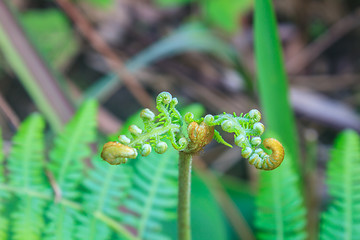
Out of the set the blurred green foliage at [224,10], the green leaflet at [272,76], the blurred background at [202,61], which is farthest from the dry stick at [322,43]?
the green leaflet at [272,76]

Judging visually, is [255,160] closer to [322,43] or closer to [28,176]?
[28,176]

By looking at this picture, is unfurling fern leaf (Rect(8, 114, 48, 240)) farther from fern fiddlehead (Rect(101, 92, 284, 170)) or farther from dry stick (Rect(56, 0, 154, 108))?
dry stick (Rect(56, 0, 154, 108))

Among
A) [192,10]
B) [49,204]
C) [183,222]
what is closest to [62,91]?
[49,204]

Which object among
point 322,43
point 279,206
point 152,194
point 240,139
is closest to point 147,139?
point 240,139

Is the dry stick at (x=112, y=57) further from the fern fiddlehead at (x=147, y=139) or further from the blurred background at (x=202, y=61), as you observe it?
the fern fiddlehead at (x=147, y=139)

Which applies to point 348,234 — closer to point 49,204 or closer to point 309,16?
point 49,204
